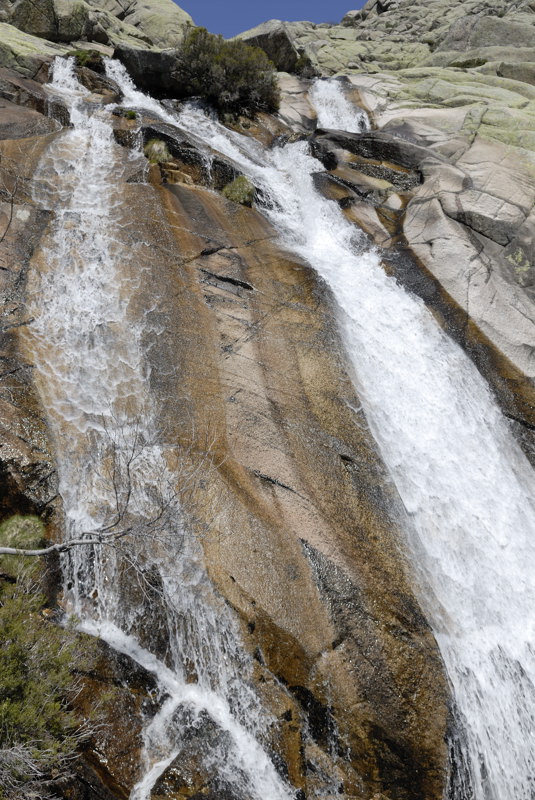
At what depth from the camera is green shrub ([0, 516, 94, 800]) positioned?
5090 millimetres

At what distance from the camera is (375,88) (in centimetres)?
2575

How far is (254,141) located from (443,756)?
2240 cm

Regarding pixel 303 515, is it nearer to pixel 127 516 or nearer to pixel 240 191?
pixel 127 516

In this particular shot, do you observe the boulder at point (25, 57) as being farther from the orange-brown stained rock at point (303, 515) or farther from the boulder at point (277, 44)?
the orange-brown stained rock at point (303, 515)

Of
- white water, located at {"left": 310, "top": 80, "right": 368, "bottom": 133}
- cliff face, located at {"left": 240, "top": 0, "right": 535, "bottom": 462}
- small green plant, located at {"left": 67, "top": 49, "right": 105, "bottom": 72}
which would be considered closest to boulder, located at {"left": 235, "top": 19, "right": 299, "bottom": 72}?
cliff face, located at {"left": 240, "top": 0, "right": 535, "bottom": 462}

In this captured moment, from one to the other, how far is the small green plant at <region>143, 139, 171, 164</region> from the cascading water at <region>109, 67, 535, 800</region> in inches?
122

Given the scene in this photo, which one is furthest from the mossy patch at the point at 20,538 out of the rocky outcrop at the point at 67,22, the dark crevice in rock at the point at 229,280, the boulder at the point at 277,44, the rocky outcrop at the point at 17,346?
the boulder at the point at 277,44

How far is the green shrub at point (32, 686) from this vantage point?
5.09 meters

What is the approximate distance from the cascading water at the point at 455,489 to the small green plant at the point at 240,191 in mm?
751

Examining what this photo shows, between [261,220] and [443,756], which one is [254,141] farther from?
[443,756]

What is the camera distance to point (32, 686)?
5.57 m

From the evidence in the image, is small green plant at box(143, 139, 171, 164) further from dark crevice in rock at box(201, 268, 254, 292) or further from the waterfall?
dark crevice in rock at box(201, 268, 254, 292)

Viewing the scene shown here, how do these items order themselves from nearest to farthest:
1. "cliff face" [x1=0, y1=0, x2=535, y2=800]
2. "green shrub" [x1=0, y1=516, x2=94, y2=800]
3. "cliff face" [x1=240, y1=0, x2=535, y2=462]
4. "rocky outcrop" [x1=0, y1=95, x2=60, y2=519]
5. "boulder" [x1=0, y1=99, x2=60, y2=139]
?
"green shrub" [x1=0, y1=516, x2=94, y2=800]
"cliff face" [x1=0, y1=0, x2=535, y2=800]
"rocky outcrop" [x1=0, y1=95, x2=60, y2=519]
"cliff face" [x1=240, y1=0, x2=535, y2=462]
"boulder" [x1=0, y1=99, x2=60, y2=139]

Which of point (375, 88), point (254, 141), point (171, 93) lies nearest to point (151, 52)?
point (171, 93)
